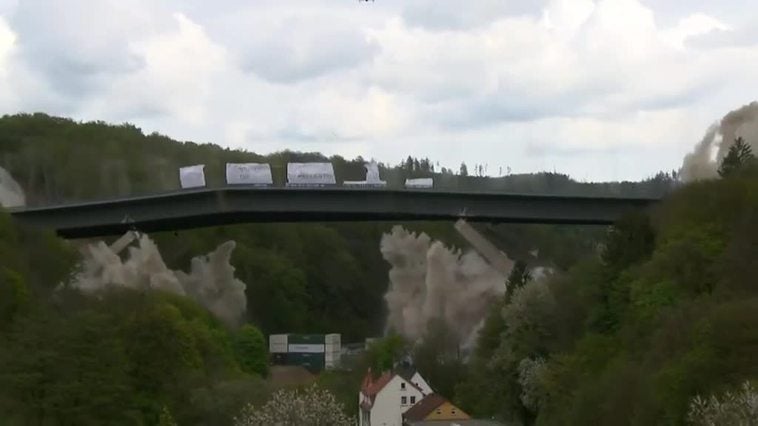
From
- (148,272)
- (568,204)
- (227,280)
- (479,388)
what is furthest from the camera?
(227,280)

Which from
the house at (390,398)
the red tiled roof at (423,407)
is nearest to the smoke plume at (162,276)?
the house at (390,398)

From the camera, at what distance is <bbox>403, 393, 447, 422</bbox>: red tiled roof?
228ft

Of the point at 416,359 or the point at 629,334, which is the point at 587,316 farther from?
the point at 416,359

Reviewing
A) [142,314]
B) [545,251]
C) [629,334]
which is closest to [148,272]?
[545,251]

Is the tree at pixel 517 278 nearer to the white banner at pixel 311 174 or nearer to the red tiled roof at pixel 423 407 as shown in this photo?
the red tiled roof at pixel 423 407

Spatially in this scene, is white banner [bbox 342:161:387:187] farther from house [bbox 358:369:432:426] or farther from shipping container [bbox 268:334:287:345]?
shipping container [bbox 268:334:287:345]

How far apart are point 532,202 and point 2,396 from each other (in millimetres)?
30925

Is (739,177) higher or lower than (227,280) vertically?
higher

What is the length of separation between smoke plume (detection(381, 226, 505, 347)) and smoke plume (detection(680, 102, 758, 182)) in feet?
36.4

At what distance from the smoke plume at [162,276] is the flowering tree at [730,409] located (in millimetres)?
40013

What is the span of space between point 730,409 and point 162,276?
190 feet

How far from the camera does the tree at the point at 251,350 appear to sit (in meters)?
81.8

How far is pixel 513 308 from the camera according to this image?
61.4 metres

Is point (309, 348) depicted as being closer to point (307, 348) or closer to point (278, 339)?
point (307, 348)
